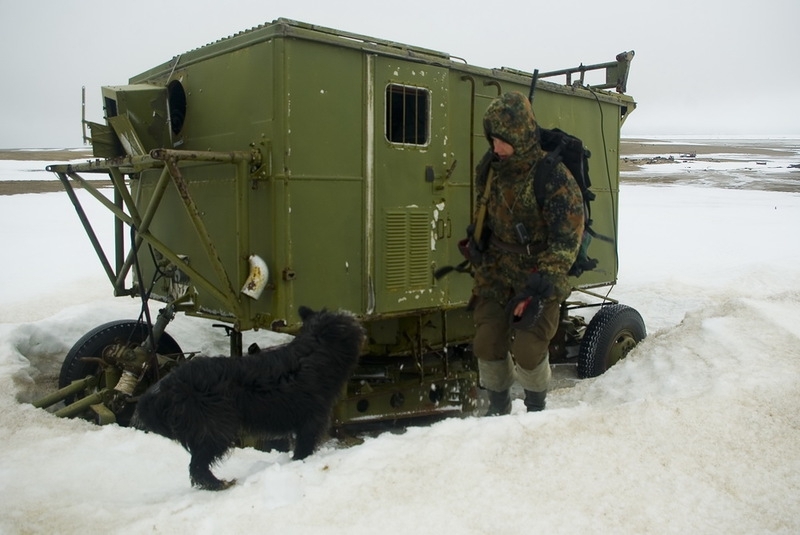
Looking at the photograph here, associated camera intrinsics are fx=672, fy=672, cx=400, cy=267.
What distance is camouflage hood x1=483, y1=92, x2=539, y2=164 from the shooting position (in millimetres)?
4027

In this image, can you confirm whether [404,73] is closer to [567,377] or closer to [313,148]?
[313,148]

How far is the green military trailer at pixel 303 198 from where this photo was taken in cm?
442

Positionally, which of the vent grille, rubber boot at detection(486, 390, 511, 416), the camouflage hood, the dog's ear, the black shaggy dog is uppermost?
the camouflage hood

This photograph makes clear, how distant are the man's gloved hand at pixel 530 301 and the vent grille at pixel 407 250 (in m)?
1.20

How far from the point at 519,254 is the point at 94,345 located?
3641 millimetres

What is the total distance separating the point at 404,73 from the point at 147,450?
312 centimetres

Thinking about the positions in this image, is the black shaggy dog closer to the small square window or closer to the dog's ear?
the dog's ear

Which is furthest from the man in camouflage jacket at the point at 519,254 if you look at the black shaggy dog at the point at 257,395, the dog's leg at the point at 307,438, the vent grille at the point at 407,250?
the dog's leg at the point at 307,438

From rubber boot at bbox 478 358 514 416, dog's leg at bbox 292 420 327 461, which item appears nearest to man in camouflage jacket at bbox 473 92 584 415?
rubber boot at bbox 478 358 514 416

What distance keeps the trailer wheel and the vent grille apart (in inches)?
89.3

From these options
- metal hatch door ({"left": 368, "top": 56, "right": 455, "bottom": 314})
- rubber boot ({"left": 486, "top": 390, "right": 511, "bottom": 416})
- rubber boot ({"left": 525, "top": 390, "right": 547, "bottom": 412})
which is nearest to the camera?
rubber boot ({"left": 525, "top": 390, "right": 547, "bottom": 412})

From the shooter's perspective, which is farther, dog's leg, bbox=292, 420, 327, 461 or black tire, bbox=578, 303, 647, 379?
black tire, bbox=578, 303, 647, 379

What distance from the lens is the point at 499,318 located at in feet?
14.6

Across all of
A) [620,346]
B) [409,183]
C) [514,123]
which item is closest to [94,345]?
[409,183]
